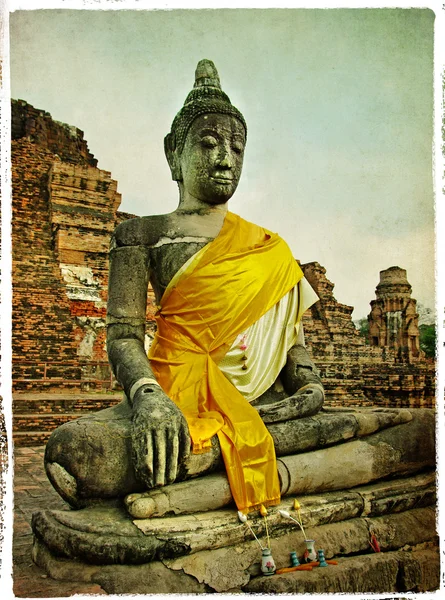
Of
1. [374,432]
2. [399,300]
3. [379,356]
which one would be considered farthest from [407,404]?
[374,432]

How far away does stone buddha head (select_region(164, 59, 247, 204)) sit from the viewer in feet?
11.5

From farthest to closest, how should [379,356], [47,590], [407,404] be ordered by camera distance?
[379,356] < [407,404] < [47,590]

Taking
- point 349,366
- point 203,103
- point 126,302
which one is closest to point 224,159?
point 203,103

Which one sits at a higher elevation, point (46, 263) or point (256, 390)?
point (46, 263)

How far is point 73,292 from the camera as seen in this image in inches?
457

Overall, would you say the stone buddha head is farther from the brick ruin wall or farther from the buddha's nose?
the brick ruin wall

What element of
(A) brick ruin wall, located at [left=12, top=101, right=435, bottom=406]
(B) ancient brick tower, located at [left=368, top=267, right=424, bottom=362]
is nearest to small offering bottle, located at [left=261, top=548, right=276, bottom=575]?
(A) brick ruin wall, located at [left=12, top=101, right=435, bottom=406]

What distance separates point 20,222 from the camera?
41.5 feet

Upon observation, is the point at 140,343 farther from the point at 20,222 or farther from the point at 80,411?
the point at 20,222

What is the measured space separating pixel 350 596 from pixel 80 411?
6544mm

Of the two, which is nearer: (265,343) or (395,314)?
(265,343)

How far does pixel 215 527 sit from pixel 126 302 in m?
1.34

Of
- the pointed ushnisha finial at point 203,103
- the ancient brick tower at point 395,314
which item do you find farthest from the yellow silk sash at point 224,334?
the ancient brick tower at point 395,314

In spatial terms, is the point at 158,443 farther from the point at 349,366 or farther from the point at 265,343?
the point at 349,366
